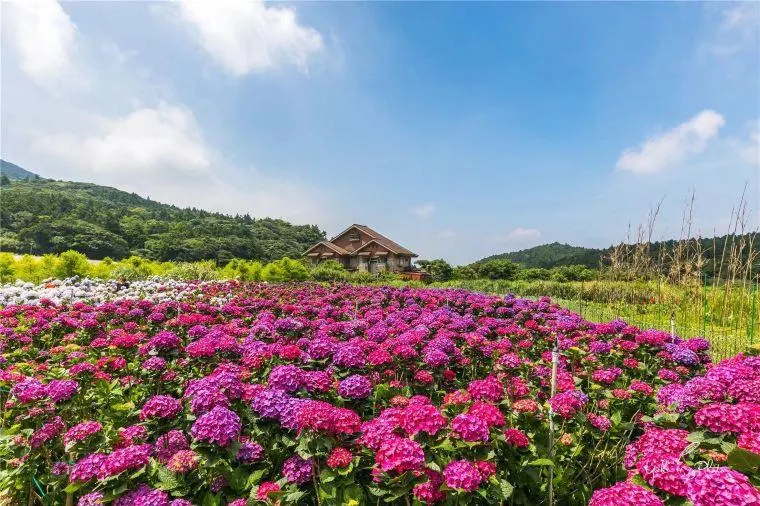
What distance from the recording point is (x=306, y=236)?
74750 millimetres

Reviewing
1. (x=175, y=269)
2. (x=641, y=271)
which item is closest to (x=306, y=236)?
(x=175, y=269)

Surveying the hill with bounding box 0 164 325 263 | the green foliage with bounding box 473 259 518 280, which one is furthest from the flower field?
the hill with bounding box 0 164 325 263

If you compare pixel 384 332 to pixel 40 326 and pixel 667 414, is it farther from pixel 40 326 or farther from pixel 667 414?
pixel 40 326

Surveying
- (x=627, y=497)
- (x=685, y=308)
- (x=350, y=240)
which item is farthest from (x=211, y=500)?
(x=350, y=240)

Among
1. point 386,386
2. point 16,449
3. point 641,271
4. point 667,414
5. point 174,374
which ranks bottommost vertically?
point 16,449

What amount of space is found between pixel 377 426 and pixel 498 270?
30.9 m

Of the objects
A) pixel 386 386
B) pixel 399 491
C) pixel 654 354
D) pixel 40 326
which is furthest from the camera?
pixel 40 326

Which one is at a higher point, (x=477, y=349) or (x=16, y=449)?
(x=477, y=349)

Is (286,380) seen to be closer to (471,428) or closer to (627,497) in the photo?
(471,428)

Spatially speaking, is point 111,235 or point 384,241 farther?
point 111,235

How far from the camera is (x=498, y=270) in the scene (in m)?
31.2

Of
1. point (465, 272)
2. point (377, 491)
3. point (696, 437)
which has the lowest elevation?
point (377, 491)

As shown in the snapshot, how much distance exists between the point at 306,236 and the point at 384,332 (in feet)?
238

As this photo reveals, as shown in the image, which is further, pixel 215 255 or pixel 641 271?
pixel 215 255
